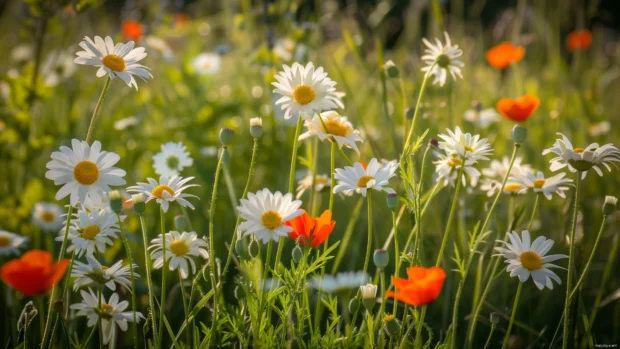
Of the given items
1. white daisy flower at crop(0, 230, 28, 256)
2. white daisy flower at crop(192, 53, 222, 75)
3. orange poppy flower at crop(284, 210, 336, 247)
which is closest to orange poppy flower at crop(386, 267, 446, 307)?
orange poppy flower at crop(284, 210, 336, 247)

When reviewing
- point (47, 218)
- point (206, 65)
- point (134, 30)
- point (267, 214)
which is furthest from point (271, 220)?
point (134, 30)

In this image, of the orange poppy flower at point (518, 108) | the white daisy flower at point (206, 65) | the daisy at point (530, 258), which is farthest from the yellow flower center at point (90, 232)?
the white daisy flower at point (206, 65)

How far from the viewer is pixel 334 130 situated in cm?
90

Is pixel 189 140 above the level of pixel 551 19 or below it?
below

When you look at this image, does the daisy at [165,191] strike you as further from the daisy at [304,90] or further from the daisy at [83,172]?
the daisy at [304,90]

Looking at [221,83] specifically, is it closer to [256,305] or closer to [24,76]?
[24,76]

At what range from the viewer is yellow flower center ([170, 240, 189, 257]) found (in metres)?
0.88

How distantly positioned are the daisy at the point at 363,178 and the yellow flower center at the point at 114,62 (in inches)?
14.1

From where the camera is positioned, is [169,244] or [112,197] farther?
[169,244]

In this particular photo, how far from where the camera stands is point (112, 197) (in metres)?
0.77

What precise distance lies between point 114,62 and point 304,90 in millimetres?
281

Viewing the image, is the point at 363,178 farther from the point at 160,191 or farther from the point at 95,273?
the point at 95,273

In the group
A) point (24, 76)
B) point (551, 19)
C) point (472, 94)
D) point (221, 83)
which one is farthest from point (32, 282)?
point (551, 19)

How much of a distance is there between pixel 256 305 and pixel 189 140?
104 centimetres
